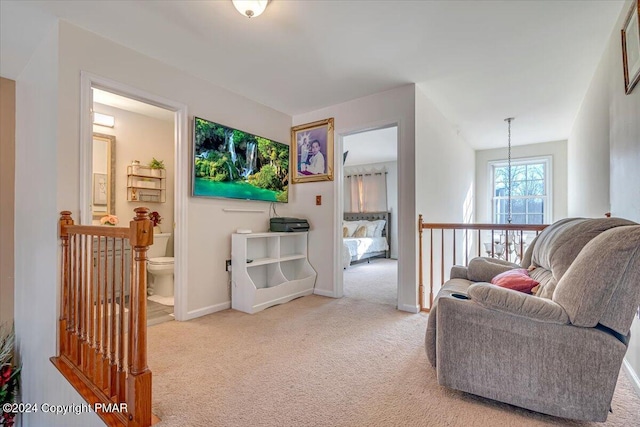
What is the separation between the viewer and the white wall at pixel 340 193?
3.11 m

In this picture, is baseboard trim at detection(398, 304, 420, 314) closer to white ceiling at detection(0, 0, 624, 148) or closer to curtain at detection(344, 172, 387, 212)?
white ceiling at detection(0, 0, 624, 148)

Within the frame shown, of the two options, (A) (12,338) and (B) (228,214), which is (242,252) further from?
(A) (12,338)

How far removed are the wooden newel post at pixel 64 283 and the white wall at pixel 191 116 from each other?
0.36 feet

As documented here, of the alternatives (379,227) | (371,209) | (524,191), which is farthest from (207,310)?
(524,191)

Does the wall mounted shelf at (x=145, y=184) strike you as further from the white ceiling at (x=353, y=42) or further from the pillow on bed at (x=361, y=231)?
the pillow on bed at (x=361, y=231)

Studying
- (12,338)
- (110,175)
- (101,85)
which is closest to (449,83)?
(101,85)

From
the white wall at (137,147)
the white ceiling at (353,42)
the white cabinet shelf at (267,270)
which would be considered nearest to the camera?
the white ceiling at (353,42)

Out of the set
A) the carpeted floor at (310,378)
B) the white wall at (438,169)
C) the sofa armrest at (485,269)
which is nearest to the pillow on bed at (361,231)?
the white wall at (438,169)

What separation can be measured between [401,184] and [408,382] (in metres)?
1.94

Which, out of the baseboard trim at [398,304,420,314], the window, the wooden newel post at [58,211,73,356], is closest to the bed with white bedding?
the window

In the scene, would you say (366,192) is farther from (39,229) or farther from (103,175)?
(39,229)

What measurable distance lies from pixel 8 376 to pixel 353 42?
3.92 m

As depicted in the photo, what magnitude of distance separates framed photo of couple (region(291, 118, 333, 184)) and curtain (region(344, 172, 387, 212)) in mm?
4037

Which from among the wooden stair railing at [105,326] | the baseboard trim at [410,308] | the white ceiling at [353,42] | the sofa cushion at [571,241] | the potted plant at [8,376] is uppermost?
the white ceiling at [353,42]
